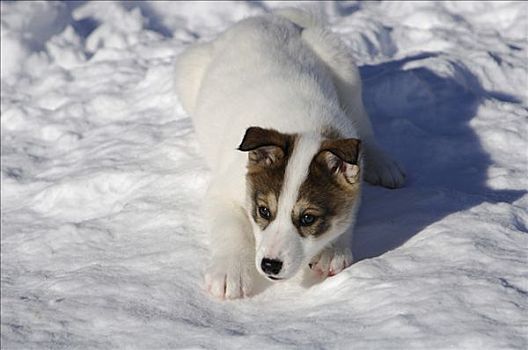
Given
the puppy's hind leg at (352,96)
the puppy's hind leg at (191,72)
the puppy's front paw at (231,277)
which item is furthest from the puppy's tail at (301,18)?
the puppy's front paw at (231,277)

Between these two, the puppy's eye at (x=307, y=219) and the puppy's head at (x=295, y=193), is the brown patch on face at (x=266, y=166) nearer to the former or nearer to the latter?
the puppy's head at (x=295, y=193)

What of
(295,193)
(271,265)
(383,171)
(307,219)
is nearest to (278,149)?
(295,193)

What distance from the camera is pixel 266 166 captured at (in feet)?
14.5

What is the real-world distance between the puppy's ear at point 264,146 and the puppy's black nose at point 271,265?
559 millimetres

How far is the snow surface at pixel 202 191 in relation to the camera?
388 cm

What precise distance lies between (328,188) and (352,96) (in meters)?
1.75

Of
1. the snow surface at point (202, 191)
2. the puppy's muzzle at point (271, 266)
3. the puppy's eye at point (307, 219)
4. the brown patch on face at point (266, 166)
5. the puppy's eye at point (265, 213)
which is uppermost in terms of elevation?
the brown patch on face at point (266, 166)

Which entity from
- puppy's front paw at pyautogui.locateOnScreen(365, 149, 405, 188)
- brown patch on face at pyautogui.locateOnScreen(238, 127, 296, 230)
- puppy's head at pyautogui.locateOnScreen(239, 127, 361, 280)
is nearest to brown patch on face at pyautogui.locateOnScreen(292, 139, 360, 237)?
puppy's head at pyautogui.locateOnScreen(239, 127, 361, 280)

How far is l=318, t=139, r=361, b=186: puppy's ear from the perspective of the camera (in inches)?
160

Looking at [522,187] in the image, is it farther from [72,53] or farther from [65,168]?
[72,53]

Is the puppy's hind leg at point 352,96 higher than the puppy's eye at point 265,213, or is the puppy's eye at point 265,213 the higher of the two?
the puppy's eye at point 265,213

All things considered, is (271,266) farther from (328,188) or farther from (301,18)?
(301,18)

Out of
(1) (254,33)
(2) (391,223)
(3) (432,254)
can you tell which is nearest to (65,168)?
(1) (254,33)

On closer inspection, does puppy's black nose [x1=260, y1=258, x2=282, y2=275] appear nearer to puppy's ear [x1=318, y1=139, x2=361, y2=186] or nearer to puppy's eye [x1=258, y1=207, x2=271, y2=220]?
puppy's eye [x1=258, y1=207, x2=271, y2=220]
